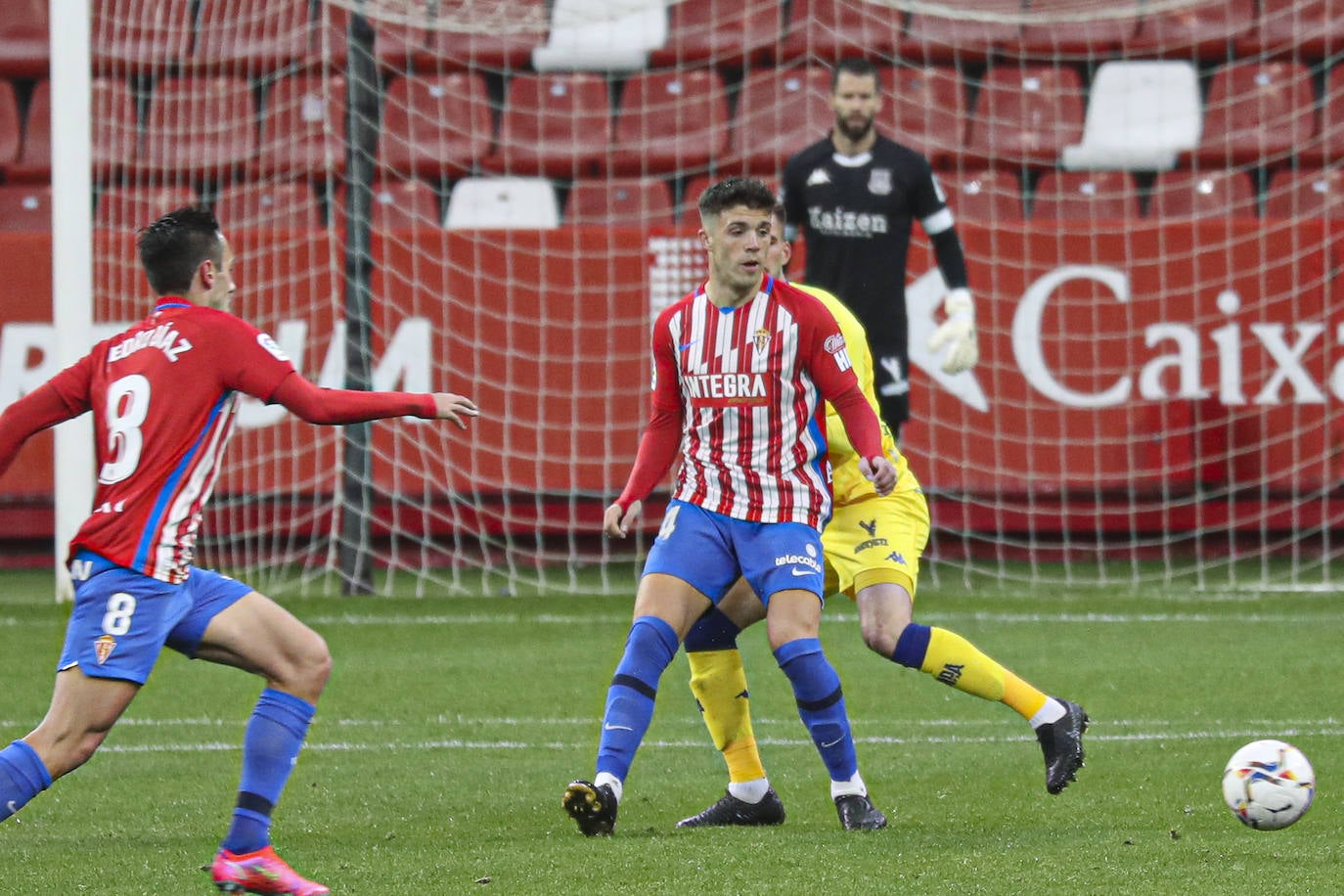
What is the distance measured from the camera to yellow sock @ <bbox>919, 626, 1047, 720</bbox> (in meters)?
5.47

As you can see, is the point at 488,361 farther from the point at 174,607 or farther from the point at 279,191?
the point at 174,607

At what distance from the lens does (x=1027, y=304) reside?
10844mm

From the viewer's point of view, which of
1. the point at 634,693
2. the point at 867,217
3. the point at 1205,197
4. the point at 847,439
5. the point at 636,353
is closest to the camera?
the point at 634,693

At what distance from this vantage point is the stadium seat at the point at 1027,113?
40.3 feet

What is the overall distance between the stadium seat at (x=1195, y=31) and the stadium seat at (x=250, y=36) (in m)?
5.06

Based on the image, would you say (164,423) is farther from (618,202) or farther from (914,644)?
(618,202)

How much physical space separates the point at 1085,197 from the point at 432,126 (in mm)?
3899

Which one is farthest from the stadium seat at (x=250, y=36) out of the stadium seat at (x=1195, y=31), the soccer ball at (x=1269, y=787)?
the soccer ball at (x=1269, y=787)

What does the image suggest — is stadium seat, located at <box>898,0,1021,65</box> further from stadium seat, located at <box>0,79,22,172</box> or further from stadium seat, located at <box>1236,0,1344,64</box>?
stadium seat, located at <box>0,79,22,172</box>

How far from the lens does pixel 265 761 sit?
4.42 m

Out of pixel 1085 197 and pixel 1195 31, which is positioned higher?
pixel 1195 31

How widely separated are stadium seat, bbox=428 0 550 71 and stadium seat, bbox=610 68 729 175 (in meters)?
0.73

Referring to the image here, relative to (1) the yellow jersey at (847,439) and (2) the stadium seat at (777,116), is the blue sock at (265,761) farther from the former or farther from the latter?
(2) the stadium seat at (777,116)

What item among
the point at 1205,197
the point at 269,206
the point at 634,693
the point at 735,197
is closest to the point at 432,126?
the point at 269,206
